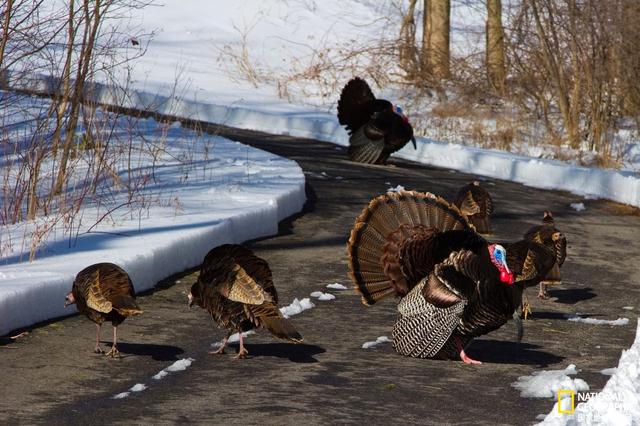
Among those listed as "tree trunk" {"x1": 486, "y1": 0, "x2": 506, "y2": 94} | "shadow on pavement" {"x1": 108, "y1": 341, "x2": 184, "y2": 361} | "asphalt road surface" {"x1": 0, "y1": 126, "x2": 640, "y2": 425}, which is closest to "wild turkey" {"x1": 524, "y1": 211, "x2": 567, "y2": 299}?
"asphalt road surface" {"x1": 0, "y1": 126, "x2": 640, "y2": 425}

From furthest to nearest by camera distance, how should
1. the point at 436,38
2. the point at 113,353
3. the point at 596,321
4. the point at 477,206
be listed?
1. the point at 436,38
2. the point at 477,206
3. the point at 596,321
4. the point at 113,353

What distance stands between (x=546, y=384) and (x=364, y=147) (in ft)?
37.3

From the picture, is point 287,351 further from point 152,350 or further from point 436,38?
point 436,38

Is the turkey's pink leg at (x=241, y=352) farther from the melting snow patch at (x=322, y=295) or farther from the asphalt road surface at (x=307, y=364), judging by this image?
the melting snow patch at (x=322, y=295)

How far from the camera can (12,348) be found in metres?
7.68

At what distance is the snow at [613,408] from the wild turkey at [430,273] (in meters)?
1.31

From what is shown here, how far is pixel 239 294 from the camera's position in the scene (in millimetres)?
7555

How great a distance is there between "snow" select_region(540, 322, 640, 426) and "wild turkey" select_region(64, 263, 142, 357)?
288 cm

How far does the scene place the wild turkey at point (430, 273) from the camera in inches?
292

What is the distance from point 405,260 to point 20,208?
195 inches

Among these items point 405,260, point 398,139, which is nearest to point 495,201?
point 398,139

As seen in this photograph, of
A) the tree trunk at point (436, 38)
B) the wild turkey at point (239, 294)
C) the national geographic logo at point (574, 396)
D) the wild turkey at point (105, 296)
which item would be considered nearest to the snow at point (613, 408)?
the national geographic logo at point (574, 396)

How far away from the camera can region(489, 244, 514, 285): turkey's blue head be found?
24.2 feet

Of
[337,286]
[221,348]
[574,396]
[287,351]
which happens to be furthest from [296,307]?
[574,396]
